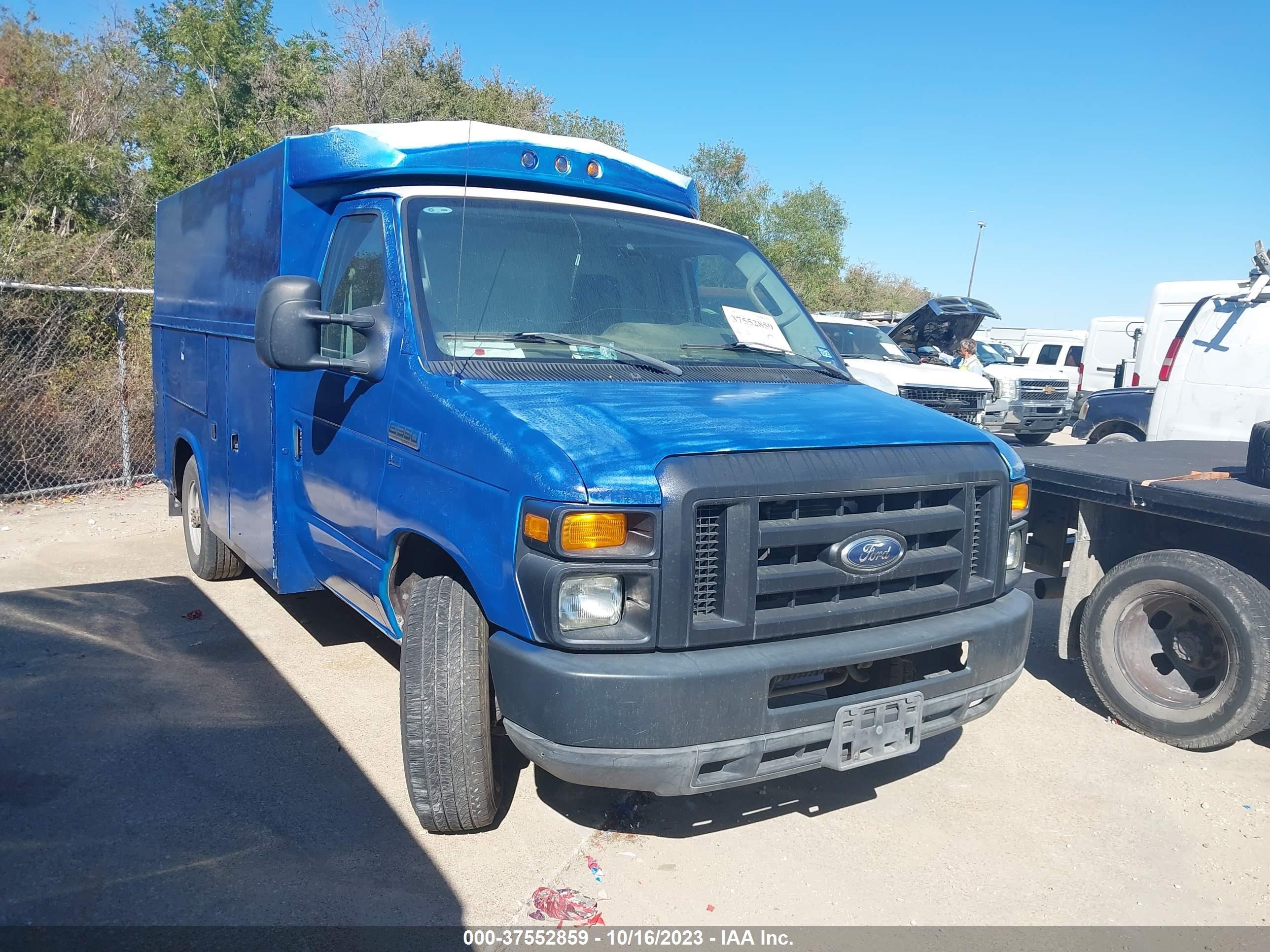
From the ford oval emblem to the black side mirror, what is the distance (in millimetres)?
1877

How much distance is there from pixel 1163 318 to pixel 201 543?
397 inches

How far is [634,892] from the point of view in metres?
3.34

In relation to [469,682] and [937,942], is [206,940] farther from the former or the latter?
[937,942]

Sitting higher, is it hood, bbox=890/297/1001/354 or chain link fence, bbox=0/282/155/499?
hood, bbox=890/297/1001/354

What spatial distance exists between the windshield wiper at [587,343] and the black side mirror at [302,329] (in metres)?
0.49

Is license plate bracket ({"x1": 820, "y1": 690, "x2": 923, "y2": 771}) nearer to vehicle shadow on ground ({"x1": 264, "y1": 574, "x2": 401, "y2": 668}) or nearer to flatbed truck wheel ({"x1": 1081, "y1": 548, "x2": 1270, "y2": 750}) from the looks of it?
flatbed truck wheel ({"x1": 1081, "y1": 548, "x2": 1270, "y2": 750})

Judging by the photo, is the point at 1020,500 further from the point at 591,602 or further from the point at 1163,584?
the point at 591,602

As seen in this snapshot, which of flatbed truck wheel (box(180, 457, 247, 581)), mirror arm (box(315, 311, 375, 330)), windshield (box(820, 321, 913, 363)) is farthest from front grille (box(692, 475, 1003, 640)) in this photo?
windshield (box(820, 321, 913, 363))

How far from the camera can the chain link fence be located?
360 inches

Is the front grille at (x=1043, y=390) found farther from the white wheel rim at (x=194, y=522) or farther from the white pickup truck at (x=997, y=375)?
the white wheel rim at (x=194, y=522)

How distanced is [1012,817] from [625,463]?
95.4 inches

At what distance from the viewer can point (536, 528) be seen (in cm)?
291

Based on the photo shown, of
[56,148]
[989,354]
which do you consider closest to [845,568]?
[56,148]

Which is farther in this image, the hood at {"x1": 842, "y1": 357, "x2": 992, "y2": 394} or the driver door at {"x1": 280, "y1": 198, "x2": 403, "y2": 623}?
the hood at {"x1": 842, "y1": 357, "x2": 992, "y2": 394}
